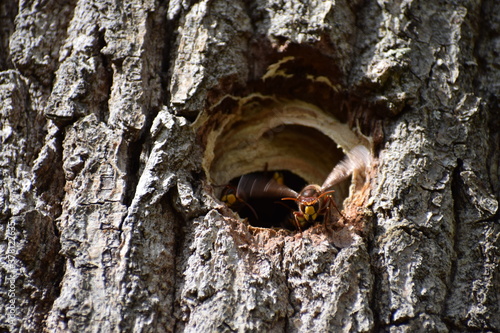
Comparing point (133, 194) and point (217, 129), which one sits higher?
point (217, 129)

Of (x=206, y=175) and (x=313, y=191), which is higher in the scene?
(x=313, y=191)

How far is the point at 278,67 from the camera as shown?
114 inches

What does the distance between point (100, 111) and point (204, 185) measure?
0.65m

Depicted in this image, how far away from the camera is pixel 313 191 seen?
310 cm

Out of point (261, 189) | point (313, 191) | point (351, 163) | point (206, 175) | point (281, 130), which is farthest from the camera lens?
point (281, 130)

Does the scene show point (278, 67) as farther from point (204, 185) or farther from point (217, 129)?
point (204, 185)

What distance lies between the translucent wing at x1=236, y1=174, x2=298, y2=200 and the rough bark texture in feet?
1.80

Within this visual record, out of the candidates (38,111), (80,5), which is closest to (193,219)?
(38,111)

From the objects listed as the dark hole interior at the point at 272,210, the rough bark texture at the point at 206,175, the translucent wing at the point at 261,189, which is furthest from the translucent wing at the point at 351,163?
the dark hole interior at the point at 272,210

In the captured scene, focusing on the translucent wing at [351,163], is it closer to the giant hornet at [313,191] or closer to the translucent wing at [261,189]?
the giant hornet at [313,191]

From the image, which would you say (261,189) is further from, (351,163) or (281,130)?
(351,163)

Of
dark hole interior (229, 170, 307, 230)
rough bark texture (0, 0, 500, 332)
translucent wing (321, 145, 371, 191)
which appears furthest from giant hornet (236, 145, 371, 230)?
dark hole interior (229, 170, 307, 230)

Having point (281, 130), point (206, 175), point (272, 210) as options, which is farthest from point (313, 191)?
point (272, 210)

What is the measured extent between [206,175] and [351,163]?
2.76 ft
